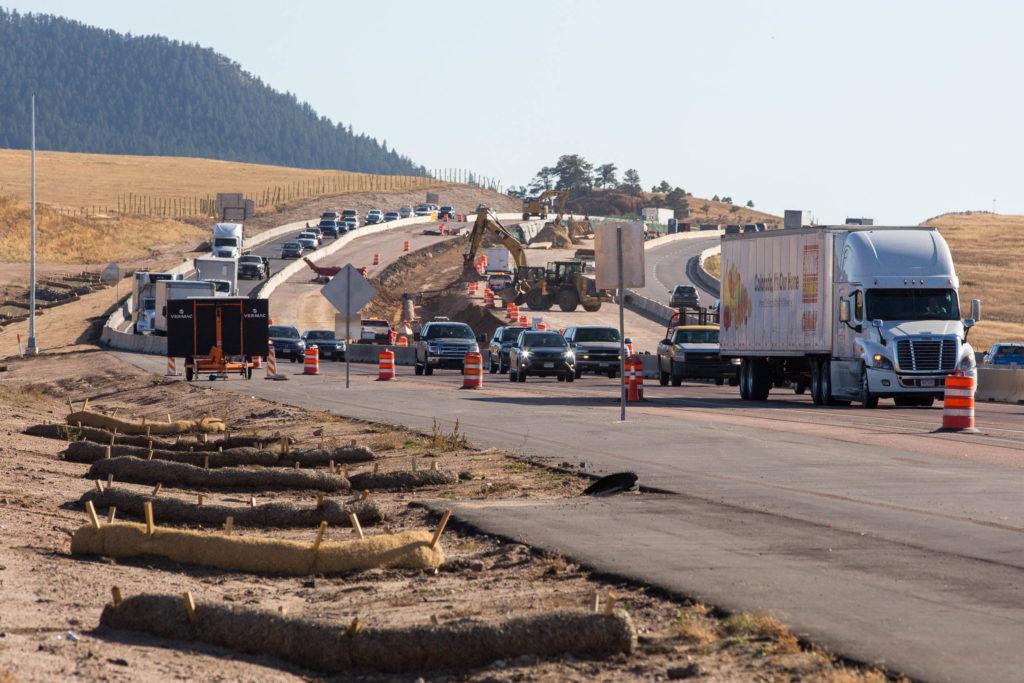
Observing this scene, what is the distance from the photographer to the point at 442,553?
1193 centimetres

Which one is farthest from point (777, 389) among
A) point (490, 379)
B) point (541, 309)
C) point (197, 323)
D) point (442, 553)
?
point (541, 309)

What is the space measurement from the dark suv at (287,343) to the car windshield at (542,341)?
66.3ft

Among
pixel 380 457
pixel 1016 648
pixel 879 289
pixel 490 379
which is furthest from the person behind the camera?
pixel 490 379

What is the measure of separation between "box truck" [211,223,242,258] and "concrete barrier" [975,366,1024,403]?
254 feet

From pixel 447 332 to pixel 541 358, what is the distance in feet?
28.3

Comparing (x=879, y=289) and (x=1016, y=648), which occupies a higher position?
(x=879, y=289)

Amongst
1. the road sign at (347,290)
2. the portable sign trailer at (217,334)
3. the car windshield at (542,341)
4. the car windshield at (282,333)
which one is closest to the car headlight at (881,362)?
the road sign at (347,290)

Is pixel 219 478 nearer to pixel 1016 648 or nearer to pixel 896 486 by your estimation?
pixel 896 486

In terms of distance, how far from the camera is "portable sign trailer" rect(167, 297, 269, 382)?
1886 inches

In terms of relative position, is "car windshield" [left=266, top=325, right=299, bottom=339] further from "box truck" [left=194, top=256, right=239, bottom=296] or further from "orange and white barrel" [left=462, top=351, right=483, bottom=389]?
"orange and white barrel" [left=462, top=351, right=483, bottom=389]

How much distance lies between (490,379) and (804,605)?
41873 millimetres

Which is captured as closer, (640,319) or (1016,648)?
(1016,648)

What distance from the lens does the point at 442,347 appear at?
55500mm

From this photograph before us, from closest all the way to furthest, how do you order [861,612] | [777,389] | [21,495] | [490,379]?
[861,612], [21,495], [777,389], [490,379]
